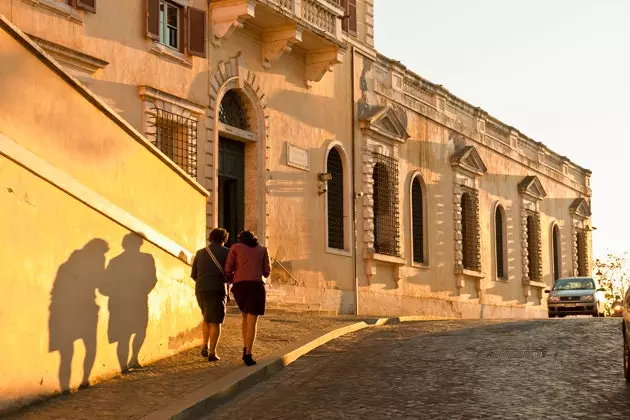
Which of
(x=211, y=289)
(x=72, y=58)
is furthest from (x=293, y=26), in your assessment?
(x=211, y=289)

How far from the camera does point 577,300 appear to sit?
31500 millimetres

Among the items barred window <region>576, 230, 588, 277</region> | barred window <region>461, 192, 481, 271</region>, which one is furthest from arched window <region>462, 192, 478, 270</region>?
barred window <region>576, 230, 588, 277</region>

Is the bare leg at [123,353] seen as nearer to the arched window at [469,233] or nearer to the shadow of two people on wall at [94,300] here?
the shadow of two people on wall at [94,300]

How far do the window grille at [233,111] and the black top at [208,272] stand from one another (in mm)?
10621

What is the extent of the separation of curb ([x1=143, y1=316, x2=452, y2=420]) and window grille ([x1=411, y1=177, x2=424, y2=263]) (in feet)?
55.4

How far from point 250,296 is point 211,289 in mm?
626

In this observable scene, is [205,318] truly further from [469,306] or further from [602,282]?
[602,282]

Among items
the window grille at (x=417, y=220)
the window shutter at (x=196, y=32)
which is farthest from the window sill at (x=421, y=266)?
the window shutter at (x=196, y=32)

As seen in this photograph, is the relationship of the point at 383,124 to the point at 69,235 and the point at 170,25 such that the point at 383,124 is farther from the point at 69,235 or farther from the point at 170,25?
the point at 69,235

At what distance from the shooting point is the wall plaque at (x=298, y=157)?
26.0m

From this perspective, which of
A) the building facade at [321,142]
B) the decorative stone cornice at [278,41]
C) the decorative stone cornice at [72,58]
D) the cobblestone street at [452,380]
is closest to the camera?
the cobblestone street at [452,380]

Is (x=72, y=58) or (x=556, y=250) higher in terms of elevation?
(x=72, y=58)

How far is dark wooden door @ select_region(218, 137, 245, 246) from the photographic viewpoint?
79.7 ft

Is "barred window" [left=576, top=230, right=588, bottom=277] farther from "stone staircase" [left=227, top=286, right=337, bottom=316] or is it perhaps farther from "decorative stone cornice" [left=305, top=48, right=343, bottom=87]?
"stone staircase" [left=227, top=286, right=337, bottom=316]
